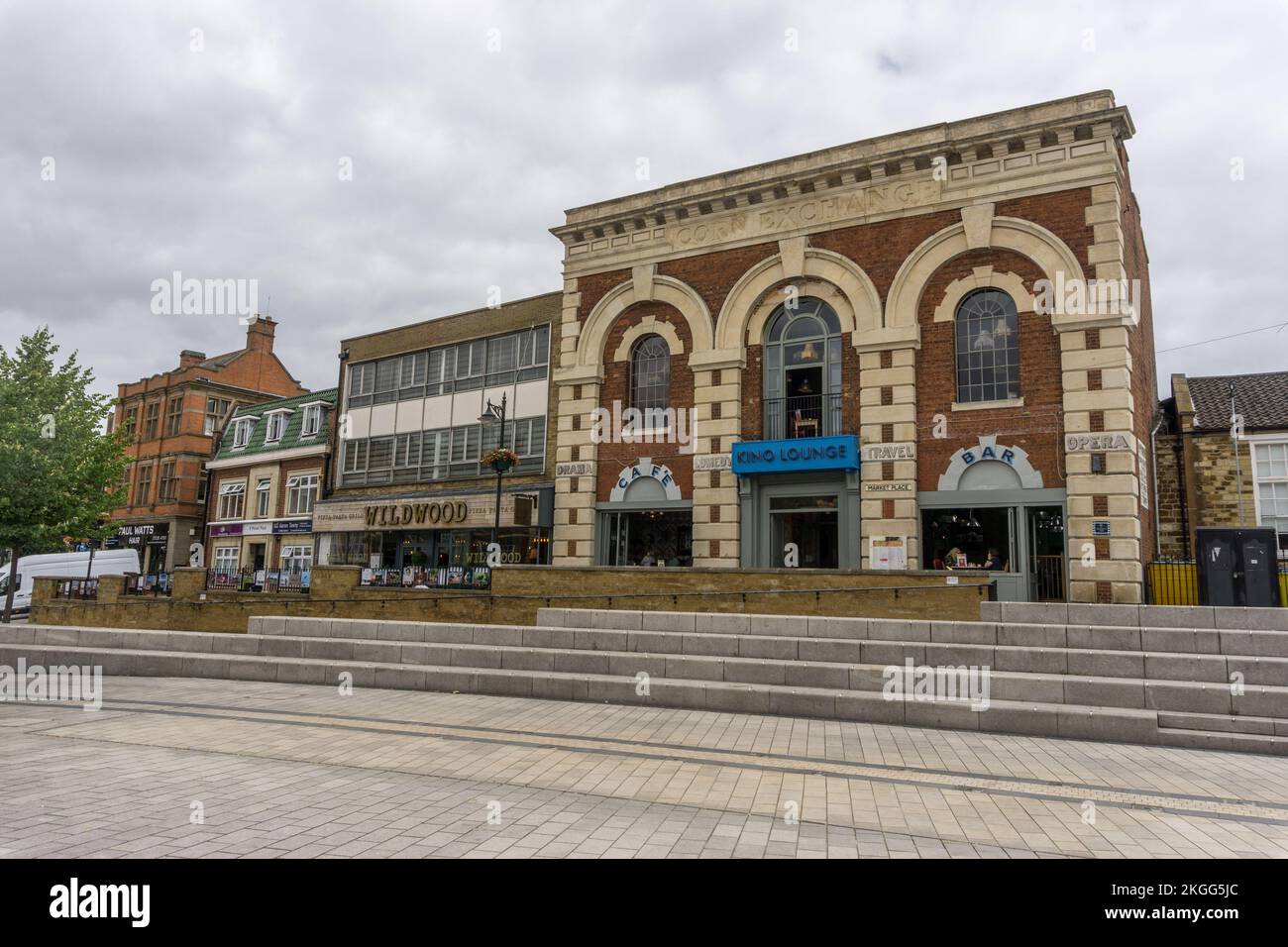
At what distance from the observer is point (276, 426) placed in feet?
118

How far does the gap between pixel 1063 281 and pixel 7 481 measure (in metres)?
29.1

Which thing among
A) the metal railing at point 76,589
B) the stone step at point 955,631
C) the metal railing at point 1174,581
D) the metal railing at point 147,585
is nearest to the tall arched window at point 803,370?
the metal railing at point 1174,581

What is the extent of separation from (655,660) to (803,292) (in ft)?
39.9

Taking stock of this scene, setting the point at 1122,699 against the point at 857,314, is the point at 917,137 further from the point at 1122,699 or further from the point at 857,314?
the point at 1122,699

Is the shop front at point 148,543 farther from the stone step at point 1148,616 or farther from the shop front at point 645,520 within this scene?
the stone step at point 1148,616

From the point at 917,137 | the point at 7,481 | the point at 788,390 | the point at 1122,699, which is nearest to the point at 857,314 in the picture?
the point at 788,390

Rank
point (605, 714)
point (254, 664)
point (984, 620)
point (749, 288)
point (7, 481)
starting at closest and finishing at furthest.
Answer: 1. point (605, 714)
2. point (984, 620)
3. point (254, 664)
4. point (749, 288)
5. point (7, 481)

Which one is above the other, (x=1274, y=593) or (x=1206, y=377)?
(x=1206, y=377)

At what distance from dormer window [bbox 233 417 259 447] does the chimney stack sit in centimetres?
871

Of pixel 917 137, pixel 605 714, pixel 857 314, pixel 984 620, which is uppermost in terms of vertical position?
pixel 917 137

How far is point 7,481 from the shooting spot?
22828 millimetres

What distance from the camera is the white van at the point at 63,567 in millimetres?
32469

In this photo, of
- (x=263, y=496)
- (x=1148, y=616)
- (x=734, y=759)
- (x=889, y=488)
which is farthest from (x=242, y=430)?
(x=1148, y=616)

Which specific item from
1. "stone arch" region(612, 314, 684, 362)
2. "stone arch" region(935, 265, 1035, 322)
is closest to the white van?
"stone arch" region(612, 314, 684, 362)
